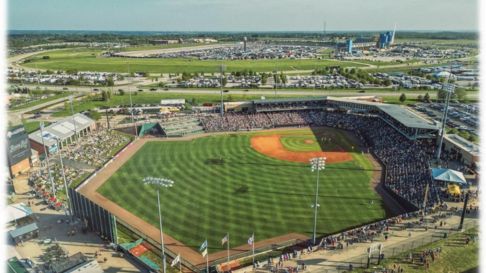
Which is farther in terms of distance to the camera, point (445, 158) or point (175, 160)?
point (175, 160)

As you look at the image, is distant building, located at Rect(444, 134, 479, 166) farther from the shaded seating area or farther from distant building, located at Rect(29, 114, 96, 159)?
distant building, located at Rect(29, 114, 96, 159)

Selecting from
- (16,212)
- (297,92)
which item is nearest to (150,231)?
(16,212)

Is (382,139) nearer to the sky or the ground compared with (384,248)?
nearer to the sky

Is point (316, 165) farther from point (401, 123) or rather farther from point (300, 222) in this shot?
point (401, 123)

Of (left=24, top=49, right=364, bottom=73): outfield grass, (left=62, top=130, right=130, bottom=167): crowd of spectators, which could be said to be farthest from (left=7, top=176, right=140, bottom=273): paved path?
(left=24, top=49, right=364, bottom=73): outfield grass

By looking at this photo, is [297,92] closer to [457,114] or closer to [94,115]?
[457,114]

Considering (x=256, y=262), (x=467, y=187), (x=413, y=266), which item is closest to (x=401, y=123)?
(x=467, y=187)
